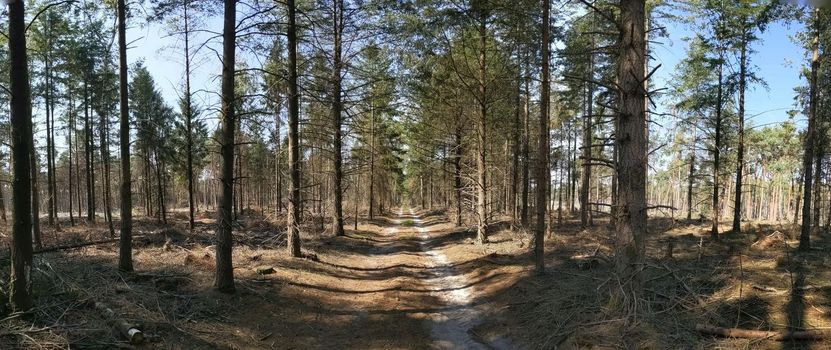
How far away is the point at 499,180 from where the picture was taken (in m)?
25.0

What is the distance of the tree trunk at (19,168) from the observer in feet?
17.1

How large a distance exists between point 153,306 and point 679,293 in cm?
838

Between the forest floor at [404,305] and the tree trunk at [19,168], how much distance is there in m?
0.41

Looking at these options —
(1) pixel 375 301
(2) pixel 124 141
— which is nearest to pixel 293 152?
(2) pixel 124 141

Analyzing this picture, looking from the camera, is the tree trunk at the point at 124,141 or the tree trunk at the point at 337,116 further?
the tree trunk at the point at 337,116

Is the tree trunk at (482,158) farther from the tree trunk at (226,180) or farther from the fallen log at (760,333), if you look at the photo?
the fallen log at (760,333)

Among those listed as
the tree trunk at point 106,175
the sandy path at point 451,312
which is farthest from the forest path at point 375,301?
the tree trunk at point 106,175

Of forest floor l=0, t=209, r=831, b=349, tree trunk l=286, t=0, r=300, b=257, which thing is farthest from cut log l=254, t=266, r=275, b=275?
tree trunk l=286, t=0, r=300, b=257

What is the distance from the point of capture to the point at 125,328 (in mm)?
5539

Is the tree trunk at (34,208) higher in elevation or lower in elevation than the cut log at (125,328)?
higher

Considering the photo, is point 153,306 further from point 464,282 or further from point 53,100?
point 53,100

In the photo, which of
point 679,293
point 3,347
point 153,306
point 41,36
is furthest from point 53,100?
point 679,293

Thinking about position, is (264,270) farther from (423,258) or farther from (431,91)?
(431,91)

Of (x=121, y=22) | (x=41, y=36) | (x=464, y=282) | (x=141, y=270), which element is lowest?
(x=464, y=282)
